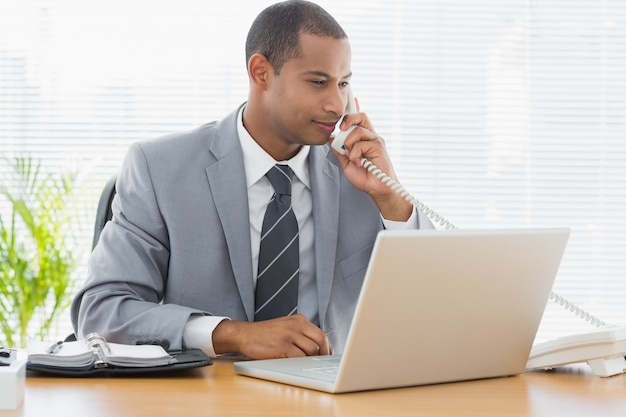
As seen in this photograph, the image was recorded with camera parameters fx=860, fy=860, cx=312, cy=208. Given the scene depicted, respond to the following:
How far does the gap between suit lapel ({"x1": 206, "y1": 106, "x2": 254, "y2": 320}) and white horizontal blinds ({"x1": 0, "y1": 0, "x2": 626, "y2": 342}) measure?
2.05 metres

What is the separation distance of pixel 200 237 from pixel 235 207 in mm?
106

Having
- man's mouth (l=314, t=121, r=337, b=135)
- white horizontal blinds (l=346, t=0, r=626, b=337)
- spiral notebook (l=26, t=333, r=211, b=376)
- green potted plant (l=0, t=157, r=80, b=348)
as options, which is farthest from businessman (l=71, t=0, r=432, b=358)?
white horizontal blinds (l=346, t=0, r=626, b=337)

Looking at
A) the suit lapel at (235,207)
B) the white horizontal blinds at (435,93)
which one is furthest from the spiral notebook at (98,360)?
the white horizontal blinds at (435,93)

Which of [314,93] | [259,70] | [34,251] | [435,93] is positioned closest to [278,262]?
[314,93]

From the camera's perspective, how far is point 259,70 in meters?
2.29

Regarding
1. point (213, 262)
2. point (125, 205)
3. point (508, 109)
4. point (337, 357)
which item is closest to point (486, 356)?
point (337, 357)

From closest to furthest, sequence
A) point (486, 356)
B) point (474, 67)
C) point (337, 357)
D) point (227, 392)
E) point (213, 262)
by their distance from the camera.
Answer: point (227, 392) < point (486, 356) < point (337, 357) < point (213, 262) < point (474, 67)

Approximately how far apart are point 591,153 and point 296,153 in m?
2.41

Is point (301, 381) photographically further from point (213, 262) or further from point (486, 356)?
point (213, 262)

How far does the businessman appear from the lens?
6.48 ft

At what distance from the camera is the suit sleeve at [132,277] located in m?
1.67

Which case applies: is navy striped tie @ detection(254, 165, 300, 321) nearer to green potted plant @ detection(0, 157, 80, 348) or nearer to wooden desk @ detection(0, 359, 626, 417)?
wooden desk @ detection(0, 359, 626, 417)

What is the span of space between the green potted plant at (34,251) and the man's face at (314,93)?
192 centimetres

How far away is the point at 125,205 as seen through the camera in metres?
2.01
